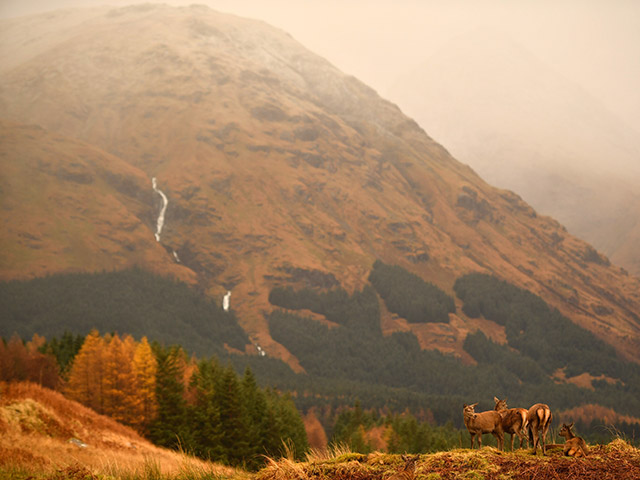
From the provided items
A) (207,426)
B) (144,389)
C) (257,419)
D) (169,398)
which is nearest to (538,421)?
(207,426)

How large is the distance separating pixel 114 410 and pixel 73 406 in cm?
2138

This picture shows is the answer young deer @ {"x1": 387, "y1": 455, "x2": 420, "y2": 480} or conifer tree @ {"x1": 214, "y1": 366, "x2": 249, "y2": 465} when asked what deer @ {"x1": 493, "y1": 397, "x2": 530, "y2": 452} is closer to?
young deer @ {"x1": 387, "y1": 455, "x2": 420, "y2": 480}

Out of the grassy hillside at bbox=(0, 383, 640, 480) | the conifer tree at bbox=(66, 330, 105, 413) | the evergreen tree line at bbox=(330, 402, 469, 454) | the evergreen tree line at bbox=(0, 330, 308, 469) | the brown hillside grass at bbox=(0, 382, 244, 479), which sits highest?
the grassy hillside at bbox=(0, 383, 640, 480)

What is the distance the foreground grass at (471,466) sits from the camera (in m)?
8.80

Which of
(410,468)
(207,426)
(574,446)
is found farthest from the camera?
(207,426)

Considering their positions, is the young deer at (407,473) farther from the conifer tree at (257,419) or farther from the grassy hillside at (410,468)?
the conifer tree at (257,419)

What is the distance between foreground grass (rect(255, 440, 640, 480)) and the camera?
8.80 metres

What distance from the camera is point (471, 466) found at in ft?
31.1

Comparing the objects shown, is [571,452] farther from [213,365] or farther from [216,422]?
[213,365]

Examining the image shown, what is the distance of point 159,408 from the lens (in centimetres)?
5175

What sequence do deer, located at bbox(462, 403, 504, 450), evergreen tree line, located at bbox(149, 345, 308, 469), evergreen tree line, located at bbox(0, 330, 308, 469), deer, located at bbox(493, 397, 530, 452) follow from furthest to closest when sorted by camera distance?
evergreen tree line, located at bbox(0, 330, 308, 469) < evergreen tree line, located at bbox(149, 345, 308, 469) < deer, located at bbox(462, 403, 504, 450) < deer, located at bbox(493, 397, 530, 452)

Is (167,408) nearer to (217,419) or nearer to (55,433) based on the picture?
(217,419)

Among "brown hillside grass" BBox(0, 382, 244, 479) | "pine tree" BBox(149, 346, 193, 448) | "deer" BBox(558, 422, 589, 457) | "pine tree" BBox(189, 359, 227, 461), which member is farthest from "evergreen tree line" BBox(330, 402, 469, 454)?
"deer" BBox(558, 422, 589, 457)

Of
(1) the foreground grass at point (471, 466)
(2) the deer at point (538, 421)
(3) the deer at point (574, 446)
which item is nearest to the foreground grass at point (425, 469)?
(1) the foreground grass at point (471, 466)
